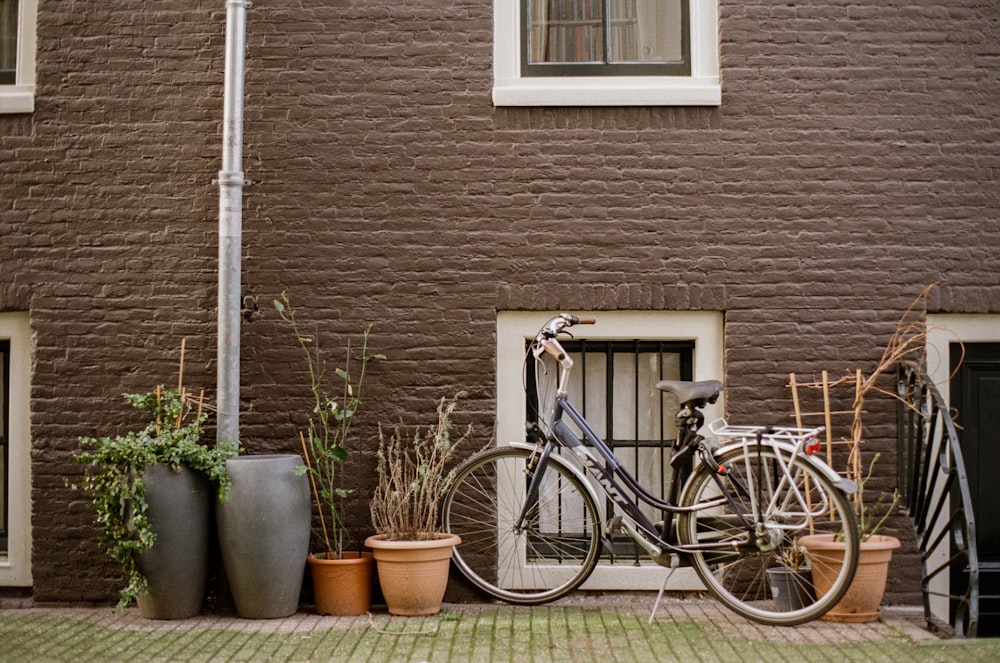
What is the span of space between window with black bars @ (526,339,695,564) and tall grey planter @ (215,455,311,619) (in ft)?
5.24

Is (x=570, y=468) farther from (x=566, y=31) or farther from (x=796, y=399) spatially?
(x=566, y=31)

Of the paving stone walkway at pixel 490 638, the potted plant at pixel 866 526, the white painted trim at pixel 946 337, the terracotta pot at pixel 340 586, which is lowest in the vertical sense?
the paving stone walkway at pixel 490 638

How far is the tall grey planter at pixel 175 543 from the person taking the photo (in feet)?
20.1

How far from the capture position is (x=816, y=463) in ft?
18.6

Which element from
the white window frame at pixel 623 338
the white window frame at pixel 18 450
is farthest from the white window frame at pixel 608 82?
the white window frame at pixel 18 450

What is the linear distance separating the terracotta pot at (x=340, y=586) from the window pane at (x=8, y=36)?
3.58 m

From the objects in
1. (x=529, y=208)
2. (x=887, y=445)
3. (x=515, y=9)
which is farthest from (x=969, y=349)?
(x=515, y=9)

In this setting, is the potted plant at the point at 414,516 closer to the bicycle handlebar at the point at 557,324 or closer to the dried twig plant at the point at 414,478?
the dried twig plant at the point at 414,478

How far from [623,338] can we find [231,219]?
7.69 ft

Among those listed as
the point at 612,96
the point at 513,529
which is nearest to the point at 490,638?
the point at 513,529

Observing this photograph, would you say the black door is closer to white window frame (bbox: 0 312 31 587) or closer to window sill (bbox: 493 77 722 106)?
window sill (bbox: 493 77 722 106)

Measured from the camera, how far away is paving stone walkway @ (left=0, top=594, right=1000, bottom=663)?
5.41m

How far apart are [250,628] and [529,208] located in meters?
2.77

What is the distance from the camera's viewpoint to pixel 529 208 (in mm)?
6832
